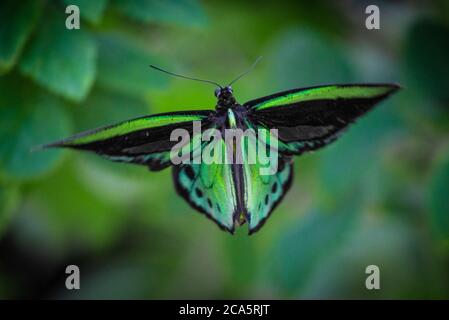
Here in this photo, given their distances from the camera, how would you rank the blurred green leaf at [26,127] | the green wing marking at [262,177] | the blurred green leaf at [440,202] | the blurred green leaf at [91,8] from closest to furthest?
the green wing marking at [262,177], the blurred green leaf at [91,8], the blurred green leaf at [26,127], the blurred green leaf at [440,202]

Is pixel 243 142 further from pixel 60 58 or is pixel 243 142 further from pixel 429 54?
pixel 429 54

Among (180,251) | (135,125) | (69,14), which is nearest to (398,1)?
(180,251)

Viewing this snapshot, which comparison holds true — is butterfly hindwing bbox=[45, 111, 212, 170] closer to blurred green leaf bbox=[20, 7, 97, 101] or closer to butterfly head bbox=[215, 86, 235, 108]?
butterfly head bbox=[215, 86, 235, 108]

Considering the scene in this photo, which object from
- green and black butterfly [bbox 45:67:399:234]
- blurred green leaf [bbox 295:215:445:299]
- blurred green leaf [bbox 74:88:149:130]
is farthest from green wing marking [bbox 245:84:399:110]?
blurred green leaf [bbox 295:215:445:299]

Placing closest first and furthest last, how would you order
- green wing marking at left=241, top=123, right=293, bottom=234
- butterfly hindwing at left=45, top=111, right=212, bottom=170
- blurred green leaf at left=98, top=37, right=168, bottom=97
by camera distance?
butterfly hindwing at left=45, top=111, right=212, bottom=170 < green wing marking at left=241, top=123, right=293, bottom=234 < blurred green leaf at left=98, top=37, right=168, bottom=97

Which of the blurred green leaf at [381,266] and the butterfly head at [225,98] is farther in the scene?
the blurred green leaf at [381,266]

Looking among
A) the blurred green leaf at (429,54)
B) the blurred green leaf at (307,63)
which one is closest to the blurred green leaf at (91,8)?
the blurred green leaf at (307,63)

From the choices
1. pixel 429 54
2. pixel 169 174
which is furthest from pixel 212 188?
pixel 429 54

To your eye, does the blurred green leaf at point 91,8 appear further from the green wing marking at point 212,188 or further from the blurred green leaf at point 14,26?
the green wing marking at point 212,188
